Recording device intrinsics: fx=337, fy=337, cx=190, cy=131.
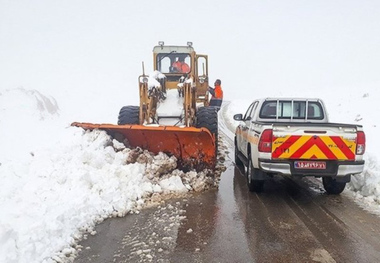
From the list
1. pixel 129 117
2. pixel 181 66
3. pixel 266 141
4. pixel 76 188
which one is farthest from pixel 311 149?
pixel 181 66

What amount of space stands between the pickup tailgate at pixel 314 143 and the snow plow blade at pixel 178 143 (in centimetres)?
181

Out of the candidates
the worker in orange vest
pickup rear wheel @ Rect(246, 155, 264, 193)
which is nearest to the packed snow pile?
pickup rear wheel @ Rect(246, 155, 264, 193)

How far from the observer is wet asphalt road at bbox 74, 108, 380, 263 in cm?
389

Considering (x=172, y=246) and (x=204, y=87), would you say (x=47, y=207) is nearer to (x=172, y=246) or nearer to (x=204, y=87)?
(x=172, y=246)

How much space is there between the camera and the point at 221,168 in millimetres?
8297

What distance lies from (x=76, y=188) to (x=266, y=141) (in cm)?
310

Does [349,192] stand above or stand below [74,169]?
below

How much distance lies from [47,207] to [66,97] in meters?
32.4

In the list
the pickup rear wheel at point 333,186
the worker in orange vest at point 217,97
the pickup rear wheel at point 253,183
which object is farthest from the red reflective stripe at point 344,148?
the worker in orange vest at point 217,97

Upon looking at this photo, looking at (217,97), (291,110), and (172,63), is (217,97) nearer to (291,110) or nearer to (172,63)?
(172,63)

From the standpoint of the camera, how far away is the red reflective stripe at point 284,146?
550cm

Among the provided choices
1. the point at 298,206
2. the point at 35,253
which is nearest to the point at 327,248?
the point at 298,206

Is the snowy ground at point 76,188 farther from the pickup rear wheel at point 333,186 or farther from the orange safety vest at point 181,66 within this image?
the orange safety vest at point 181,66

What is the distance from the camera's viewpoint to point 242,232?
4570 mm
